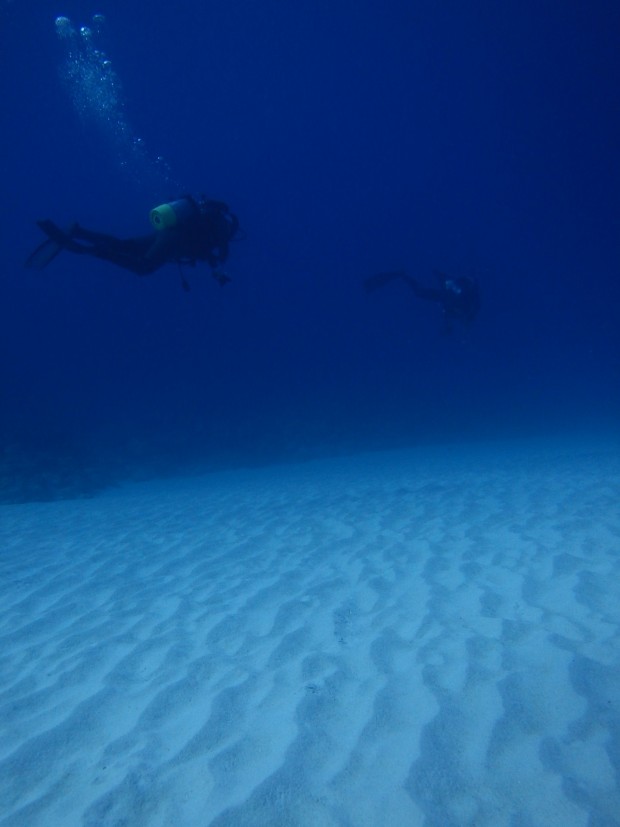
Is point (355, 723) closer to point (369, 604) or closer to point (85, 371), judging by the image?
point (369, 604)

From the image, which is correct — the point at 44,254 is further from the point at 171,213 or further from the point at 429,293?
the point at 429,293

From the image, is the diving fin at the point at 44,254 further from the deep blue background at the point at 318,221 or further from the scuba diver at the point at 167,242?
the deep blue background at the point at 318,221

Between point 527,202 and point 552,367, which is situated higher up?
point 527,202

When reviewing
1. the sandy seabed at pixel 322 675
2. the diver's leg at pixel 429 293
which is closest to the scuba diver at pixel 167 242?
the sandy seabed at pixel 322 675

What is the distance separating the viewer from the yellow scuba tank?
6.55m

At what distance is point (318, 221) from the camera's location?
75938mm

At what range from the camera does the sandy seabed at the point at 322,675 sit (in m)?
2.34

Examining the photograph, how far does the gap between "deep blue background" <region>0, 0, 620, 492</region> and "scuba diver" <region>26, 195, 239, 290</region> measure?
20.5 feet

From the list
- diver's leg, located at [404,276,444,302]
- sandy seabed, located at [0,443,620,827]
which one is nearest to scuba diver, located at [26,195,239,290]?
sandy seabed, located at [0,443,620,827]

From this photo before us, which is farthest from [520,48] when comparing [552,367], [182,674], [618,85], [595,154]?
Answer: [182,674]

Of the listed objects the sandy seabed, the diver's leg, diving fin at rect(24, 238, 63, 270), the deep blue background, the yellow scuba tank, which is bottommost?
the sandy seabed

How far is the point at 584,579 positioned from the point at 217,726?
3634mm

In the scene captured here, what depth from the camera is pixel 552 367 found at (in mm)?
50312

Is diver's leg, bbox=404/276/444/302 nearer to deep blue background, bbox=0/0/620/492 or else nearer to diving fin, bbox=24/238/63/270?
deep blue background, bbox=0/0/620/492
